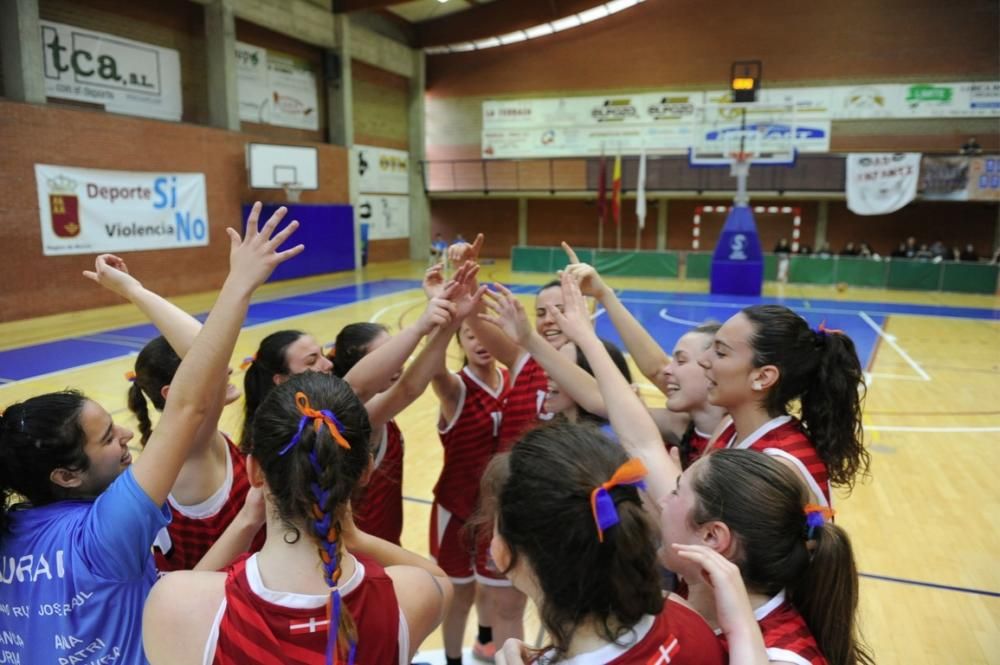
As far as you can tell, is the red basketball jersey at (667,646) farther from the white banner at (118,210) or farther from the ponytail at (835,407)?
the white banner at (118,210)

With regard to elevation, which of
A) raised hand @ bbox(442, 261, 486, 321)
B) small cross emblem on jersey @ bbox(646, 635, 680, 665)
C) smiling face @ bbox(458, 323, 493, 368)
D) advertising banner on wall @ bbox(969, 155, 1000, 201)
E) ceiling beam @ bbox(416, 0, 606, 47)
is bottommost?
small cross emblem on jersey @ bbox(646, 635, 680, 665)

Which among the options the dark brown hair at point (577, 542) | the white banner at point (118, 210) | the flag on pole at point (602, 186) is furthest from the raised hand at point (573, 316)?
the flag on pole at point (602, 186)

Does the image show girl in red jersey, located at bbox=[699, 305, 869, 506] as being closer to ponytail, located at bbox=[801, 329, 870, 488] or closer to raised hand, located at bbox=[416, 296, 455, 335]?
ponytail, located at bbox=[801, 329, 870, 488]

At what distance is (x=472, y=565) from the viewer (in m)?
2.95

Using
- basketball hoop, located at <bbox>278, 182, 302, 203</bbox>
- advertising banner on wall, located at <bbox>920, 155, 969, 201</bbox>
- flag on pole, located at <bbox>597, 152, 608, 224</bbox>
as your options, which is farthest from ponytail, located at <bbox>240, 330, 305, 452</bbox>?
advertising banner on wall, located at <bbox>920, 155, 969, 201</bbox>

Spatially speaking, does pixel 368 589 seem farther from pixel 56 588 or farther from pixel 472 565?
pixel 472 565

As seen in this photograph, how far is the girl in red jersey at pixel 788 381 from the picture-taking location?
2082 mm

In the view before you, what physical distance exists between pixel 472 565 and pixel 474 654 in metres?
0.46

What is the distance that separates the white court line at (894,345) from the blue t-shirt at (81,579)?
892 centimetres

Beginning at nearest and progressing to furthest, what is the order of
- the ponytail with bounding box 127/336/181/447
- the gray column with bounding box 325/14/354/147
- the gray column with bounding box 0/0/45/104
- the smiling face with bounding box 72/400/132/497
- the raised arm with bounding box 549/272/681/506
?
the smiling face with bounding box 72/400/132/497 < the raised arm with bounding box 549/272/681/506 < the ponytail with bounding box 127/336/181/447 < the gray column with bounding box 0/0/45/104 < the gray column with bounding box 325/14/354/147

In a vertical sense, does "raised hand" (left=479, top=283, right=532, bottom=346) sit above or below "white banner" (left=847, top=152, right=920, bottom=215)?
below

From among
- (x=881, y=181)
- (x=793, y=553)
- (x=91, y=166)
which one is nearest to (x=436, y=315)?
(x=793, y=553)

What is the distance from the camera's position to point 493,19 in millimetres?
20703

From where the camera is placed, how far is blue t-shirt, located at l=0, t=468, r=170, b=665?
1384 millimetres
